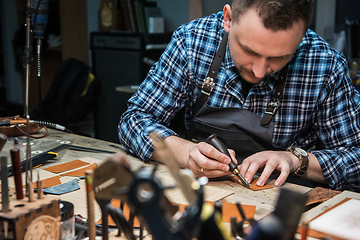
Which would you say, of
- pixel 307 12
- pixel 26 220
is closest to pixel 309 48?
pixel 307 12

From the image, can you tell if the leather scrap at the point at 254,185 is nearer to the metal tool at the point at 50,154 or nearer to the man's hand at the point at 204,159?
the man's hand at the point at 204,159

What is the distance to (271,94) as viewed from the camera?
1.37 metres

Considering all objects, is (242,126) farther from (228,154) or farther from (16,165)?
(16,165)

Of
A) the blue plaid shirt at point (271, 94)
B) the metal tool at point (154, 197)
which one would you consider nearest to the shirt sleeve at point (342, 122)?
the blue plaid shirt at point (271, 94)

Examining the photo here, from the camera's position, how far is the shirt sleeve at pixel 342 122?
1266 millimetres

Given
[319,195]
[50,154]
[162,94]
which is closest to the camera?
[319,195]

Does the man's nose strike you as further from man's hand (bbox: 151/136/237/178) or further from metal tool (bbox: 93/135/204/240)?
metal tool (bbox: 93/135/204/240)

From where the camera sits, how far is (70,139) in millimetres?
1420

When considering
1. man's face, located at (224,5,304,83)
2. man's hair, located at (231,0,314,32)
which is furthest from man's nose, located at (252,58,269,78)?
man's hair, located at (231,0,314,32)

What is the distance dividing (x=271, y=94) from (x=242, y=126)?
7.8 inches

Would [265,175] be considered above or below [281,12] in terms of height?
below

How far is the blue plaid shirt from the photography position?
1.33 meters

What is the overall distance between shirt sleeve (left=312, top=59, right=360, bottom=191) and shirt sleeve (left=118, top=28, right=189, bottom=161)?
543 mm

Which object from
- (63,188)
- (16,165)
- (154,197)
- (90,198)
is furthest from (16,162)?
(63,188)
